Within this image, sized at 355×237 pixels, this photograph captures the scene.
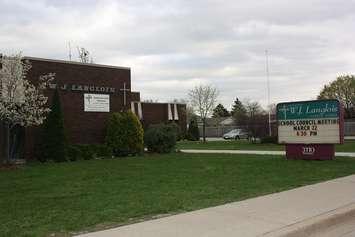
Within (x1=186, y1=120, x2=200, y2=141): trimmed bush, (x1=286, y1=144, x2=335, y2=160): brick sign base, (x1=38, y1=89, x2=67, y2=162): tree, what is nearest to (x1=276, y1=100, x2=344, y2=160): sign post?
(x1=286, y1=144, x2=335, y2=160): brick sign base

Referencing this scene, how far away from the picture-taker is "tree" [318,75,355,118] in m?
78.9

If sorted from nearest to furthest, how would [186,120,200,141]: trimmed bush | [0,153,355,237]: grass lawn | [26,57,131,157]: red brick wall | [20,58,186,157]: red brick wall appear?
[0,153,355,237]: grass lawn < [20,58,186,157]: red brick wall < [26,57,131,157]: red brick wall < [186,120,200,141]: trimmed bush

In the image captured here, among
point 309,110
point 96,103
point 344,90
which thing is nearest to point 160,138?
point 96,103

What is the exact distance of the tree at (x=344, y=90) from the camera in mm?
78938

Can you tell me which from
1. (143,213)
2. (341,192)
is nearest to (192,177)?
(341,192)

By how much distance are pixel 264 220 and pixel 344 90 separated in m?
74.9

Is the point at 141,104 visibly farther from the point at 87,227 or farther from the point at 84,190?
the point at 87,227

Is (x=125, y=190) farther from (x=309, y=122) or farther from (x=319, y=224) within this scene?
(x=309, y=122)

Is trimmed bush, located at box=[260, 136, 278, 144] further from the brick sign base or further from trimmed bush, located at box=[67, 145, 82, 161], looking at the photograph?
trimmed bush, located at box=[67, 145, 82, 161]

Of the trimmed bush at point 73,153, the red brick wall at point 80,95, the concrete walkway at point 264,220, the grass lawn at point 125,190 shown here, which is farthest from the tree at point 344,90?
the concrete walkway at point 264,220

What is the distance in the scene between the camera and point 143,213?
9.91 meters

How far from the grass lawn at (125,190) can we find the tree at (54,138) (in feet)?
16.7

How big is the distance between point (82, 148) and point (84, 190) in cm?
1342

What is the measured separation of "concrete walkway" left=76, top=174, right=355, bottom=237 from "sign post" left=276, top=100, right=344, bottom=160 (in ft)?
34.8
